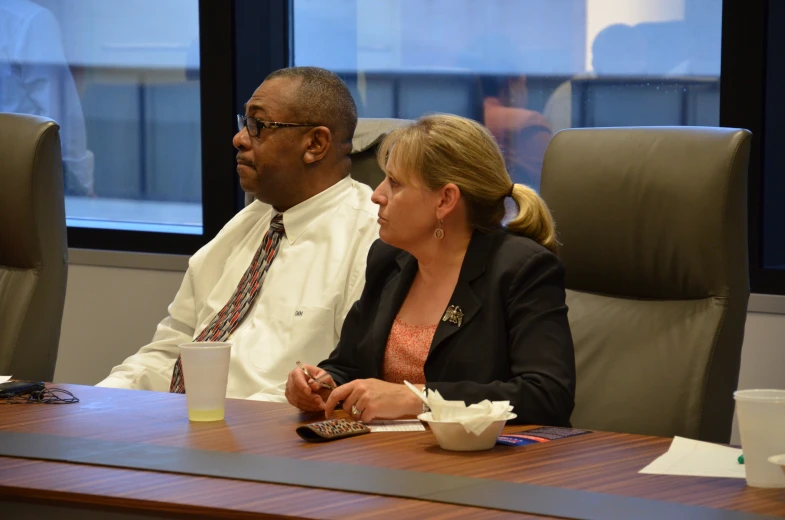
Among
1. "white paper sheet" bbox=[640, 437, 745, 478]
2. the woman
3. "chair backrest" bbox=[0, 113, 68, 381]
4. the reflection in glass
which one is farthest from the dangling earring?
the reflection in glass

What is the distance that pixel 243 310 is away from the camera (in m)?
2.61

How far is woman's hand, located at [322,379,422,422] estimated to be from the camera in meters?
1.77

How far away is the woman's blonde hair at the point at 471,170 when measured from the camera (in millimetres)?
2082

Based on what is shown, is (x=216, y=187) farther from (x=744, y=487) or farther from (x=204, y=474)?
(x=744, y=487)

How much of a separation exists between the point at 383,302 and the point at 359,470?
712 millimetres

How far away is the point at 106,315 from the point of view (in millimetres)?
4195

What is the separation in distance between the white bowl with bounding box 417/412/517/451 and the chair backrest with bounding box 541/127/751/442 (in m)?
0.67

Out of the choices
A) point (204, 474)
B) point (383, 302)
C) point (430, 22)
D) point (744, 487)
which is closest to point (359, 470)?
point (204, 474)

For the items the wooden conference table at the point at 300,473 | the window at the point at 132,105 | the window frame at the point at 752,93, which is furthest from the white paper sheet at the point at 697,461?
the window at the point at 132,105

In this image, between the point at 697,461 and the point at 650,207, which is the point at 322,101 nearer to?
the point at 650,207

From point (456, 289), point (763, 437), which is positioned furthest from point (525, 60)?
point (763, 437)

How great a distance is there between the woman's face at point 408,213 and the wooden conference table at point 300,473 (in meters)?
0.42

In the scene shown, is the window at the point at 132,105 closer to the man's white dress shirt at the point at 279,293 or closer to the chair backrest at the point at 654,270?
the man's white dress shirt at the point at 279,293

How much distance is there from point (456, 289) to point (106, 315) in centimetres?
248
